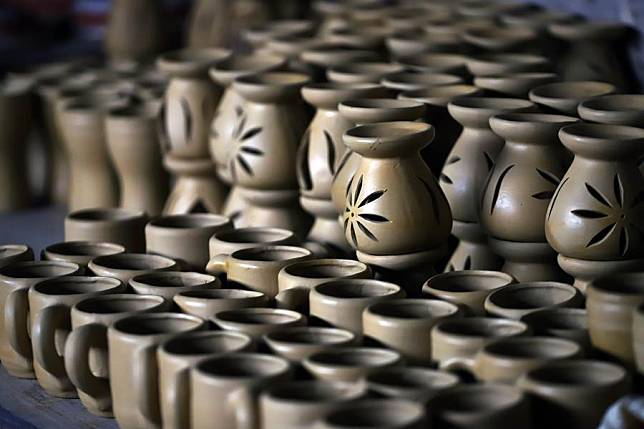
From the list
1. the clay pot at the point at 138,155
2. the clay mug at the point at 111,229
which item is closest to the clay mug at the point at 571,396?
the clay mug at the point at 111,229

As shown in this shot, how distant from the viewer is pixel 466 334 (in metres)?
1.09

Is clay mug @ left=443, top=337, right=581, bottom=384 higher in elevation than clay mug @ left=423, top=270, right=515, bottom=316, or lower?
lower

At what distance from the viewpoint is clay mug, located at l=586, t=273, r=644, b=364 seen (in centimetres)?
106

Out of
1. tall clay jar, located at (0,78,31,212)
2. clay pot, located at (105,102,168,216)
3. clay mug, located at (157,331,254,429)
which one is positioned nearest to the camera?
clay mug, located at (157,331,254,429)

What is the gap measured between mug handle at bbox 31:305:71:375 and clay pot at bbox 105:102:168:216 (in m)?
0.80

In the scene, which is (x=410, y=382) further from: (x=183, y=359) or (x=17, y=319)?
(x=17, y=319)

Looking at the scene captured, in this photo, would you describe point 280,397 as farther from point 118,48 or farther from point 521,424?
point 118,48

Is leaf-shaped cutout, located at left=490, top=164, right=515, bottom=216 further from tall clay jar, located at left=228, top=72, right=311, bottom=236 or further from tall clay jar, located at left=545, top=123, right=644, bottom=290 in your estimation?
tall clay jar, located at left=228, top=72, right=311, bottom=236

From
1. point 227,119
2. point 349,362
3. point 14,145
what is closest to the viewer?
point 349,362

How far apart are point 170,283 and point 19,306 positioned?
158mm

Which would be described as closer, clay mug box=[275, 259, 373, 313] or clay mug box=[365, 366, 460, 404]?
clay mug box=[365, 366, 460, 404]

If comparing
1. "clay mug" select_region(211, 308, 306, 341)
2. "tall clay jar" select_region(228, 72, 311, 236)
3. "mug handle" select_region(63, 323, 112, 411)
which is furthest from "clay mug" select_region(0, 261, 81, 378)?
→ "tall clay jar" select_region(228, 72, 311, 236)

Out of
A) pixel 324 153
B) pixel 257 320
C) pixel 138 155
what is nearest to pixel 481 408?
pixel 257 320

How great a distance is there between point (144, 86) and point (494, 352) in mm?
1423
